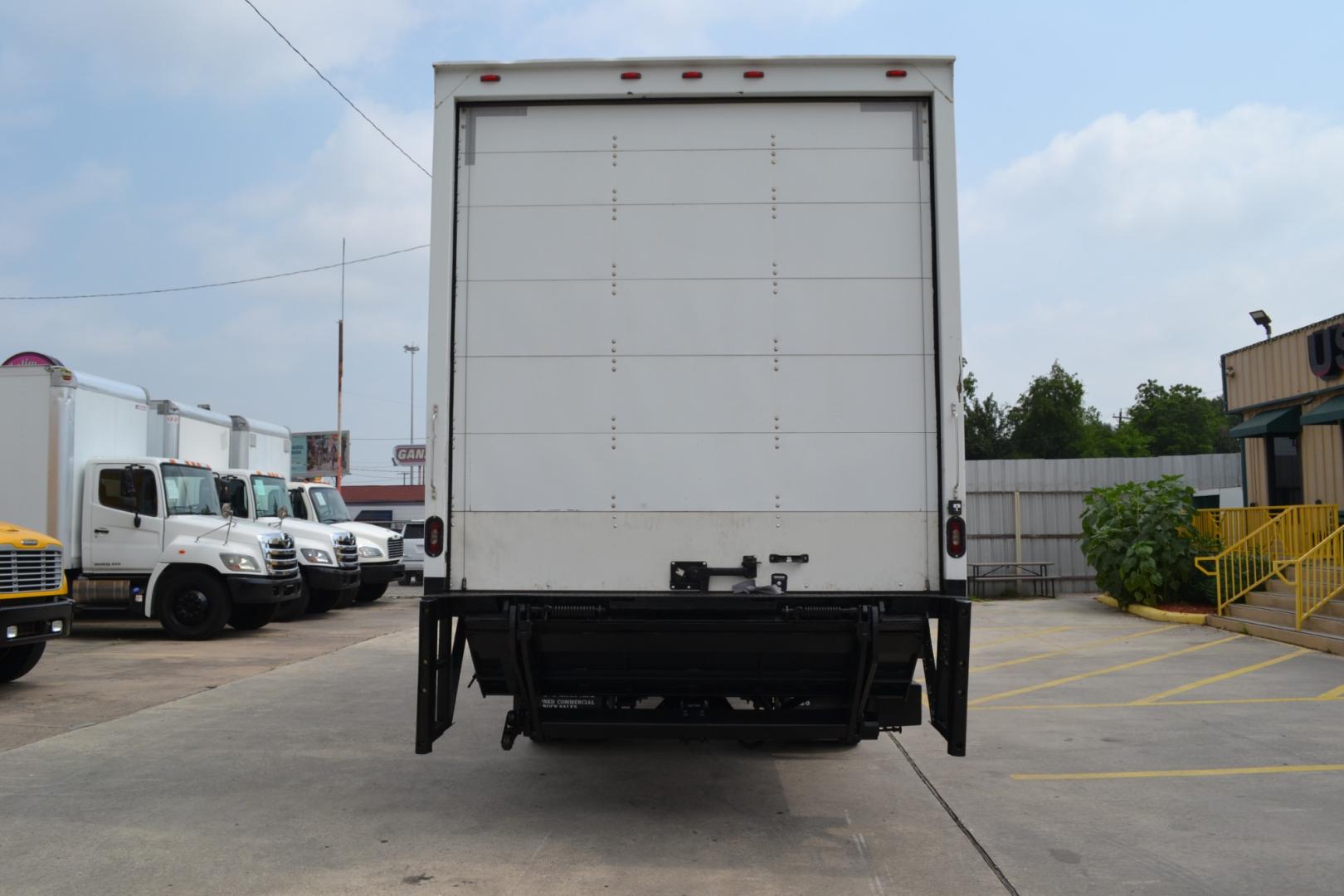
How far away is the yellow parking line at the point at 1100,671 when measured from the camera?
386 inches

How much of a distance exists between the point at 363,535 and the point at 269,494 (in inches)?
135

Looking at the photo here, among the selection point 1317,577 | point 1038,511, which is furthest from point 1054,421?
point 1317,577

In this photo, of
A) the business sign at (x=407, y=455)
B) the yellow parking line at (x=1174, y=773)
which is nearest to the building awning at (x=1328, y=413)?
the yellow parking line at (x=1174, y=773)

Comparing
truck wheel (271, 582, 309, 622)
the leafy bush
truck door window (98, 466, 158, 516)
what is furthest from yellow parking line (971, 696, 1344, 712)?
truck wheel (271, 582, 309, 622)

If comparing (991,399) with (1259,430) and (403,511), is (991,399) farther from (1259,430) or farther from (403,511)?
(1259,430)

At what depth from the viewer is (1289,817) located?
567 cm

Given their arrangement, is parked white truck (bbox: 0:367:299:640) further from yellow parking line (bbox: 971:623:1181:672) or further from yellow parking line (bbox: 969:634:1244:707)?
yellow parking line (bbox: 969:634:1244:707)

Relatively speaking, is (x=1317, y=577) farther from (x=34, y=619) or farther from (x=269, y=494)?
(x=269, y=494)

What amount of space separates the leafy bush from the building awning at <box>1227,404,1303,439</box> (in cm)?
217

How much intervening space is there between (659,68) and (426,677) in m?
3.36

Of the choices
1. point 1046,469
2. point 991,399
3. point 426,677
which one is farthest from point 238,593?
point 991,399

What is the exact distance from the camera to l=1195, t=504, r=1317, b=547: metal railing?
1655cm

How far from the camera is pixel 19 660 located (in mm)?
9922

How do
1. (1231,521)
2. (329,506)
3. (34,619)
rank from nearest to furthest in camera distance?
(34,619)
(1231,521)
(329,506)
